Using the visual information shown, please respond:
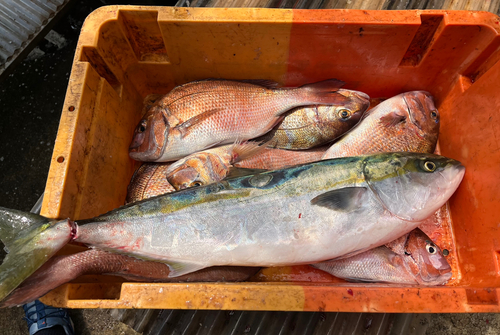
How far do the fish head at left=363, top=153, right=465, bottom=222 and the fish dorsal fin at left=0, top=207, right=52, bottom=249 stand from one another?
162cm

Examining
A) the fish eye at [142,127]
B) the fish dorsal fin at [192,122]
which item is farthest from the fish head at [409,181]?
the fish eye at [142,127]

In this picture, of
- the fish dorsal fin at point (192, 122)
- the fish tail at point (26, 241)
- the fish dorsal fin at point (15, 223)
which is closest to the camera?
the fish tail at point (26, 241)

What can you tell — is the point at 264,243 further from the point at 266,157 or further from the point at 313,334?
the point at 313,334

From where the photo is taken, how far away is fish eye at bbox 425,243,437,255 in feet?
6.05

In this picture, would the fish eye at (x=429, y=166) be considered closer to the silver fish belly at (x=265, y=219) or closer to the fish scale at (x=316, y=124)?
the silver fish belly at (x=265, y=219)

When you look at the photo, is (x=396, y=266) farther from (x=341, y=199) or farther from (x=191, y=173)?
(x=191, y=173)

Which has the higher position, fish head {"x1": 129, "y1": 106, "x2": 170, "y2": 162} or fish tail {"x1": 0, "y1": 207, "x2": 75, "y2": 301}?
fish head {"x1": 129, "y1": 106, "x2": 170, "y2": 162}

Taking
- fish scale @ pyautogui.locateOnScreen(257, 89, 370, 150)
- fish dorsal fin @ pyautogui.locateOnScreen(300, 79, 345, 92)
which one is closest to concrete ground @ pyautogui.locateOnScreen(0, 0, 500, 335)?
fish scale @ pyautogui.locateOnScreen(257, 89, 370, 150)

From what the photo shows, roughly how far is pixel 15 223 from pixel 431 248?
2242 mm

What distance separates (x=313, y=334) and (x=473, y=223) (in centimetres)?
138

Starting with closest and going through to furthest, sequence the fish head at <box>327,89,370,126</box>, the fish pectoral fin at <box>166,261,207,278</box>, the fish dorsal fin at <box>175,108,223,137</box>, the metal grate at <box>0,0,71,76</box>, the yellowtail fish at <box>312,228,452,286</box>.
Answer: the fish pectoral fin at <box>166,261,207,278</box>, the yellowtail fish at <box>312,228,452,286</box>, the fish dorsal fin at <box>175,108,223,137</box>, the fish head at <box>327,89,370,126</box>, the metal grate at <box>0,0,71,76</box>

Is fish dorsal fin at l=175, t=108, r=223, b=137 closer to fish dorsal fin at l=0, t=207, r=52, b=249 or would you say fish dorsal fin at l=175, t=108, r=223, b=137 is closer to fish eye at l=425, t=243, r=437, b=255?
fish dorsal fin at l=0, t=207, r=52, b=249

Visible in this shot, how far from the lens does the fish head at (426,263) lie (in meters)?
1.82

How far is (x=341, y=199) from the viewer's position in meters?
1.52
